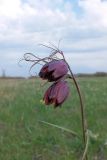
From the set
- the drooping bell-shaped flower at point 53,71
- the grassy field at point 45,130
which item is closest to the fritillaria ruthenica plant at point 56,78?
the drooping bell-shaped flower at point 53,71

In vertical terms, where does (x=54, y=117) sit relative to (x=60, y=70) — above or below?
below

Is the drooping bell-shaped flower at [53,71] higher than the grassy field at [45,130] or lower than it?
higher

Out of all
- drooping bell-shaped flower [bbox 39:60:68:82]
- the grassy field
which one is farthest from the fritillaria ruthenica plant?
the grassy field

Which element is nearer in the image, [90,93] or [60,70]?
[60,70]

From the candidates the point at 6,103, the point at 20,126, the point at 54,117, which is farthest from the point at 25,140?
the point at 6,103

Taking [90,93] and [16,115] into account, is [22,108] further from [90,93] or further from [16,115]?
[90,93]

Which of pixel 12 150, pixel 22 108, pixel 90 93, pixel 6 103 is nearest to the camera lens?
pixel 12 150

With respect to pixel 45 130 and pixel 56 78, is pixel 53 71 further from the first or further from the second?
pixel 45 130

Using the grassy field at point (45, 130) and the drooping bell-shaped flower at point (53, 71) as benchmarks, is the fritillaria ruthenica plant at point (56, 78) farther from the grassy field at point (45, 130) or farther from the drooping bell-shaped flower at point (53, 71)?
the grassy field at point (45, 130)
